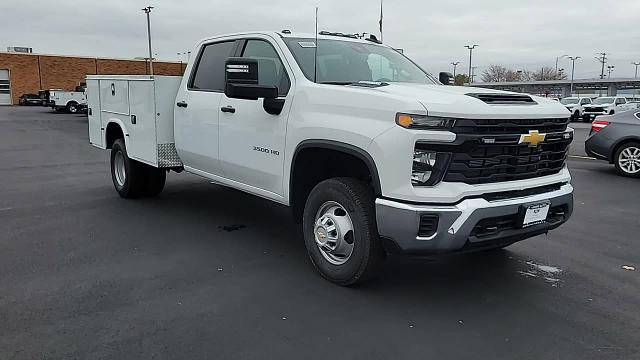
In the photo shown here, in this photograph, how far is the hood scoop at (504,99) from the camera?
3.93 m

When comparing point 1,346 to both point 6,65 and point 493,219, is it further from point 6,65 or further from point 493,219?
point 6,65

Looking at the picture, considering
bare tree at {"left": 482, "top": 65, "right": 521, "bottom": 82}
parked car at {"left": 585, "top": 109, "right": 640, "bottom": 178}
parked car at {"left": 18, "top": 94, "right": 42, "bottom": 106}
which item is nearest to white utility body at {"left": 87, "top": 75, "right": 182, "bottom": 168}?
parked car at {"left": 585, "top": 109, "right": 640, "bottom": 178}

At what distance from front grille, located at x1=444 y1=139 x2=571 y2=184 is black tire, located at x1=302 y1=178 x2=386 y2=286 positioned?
2.19 feet

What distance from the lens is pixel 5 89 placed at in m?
52.3

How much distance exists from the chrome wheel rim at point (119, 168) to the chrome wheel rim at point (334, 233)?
418 cm

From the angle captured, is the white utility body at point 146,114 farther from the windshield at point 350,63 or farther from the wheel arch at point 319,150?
the wheel arch at point 319,150

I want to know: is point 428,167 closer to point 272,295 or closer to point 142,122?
point 272,295

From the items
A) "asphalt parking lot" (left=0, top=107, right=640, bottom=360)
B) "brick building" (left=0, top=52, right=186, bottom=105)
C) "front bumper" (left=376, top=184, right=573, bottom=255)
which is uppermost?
"brick building" (left=0, top=52, right=186, bottom=105)

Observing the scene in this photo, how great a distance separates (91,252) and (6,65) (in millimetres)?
56404

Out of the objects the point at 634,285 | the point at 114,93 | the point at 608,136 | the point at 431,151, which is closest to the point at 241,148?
the point at 431,151

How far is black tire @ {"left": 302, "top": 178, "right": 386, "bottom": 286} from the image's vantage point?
3975 millimetres

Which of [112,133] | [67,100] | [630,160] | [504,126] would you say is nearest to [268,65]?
[504,126]

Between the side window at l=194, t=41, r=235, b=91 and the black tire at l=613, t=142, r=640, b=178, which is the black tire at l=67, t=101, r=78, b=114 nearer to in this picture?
the side window at l=194, t=41, r=235, b=91

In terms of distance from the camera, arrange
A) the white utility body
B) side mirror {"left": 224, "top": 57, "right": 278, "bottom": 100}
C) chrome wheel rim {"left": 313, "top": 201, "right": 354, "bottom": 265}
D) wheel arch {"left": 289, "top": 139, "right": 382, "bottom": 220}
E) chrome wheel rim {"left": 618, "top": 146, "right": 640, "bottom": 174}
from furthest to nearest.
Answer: chrome wheel rim {"left": 618, "top": 146, "right": 640, "bottom": 174}
the white utility body
side mirror {"left": 224, "top": 57, "right": 278, "bottom": 100}
chrome wheel rim {"left": 313, "top": 201, "right": 354, "bottom": 265}
wheel arch {"left": 289, "top": 139, "right": 382, "bottom": 220}
